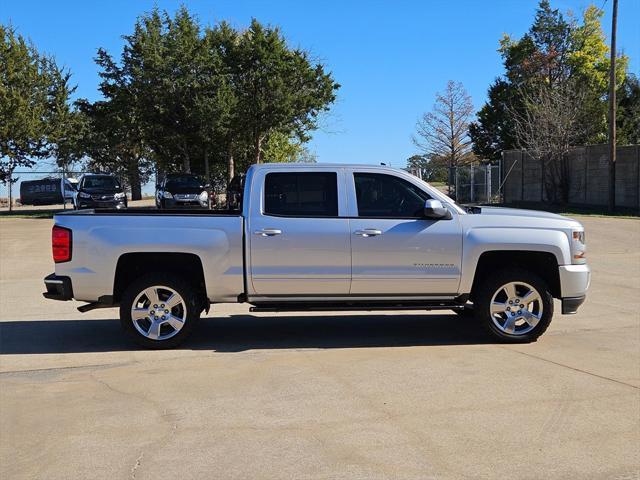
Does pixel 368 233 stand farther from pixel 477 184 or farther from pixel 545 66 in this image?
pixel 545 66

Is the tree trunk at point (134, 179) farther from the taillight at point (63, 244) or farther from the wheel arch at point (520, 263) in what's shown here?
the wheel arch at point (520, 263)

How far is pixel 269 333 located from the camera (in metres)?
7.89

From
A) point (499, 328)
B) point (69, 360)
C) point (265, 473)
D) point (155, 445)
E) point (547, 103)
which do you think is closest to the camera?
point (265, 473)

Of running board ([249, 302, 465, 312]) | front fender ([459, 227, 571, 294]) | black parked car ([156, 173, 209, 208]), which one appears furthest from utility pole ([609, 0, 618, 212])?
running board ([249, 302, 465, 312])

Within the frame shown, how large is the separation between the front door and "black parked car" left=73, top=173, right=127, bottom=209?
70.8 feet

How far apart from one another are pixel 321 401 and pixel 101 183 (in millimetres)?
24272

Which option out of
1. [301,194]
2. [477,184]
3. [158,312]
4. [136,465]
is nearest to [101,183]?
[477,184]

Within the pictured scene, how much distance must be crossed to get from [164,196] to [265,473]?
23.5 meters

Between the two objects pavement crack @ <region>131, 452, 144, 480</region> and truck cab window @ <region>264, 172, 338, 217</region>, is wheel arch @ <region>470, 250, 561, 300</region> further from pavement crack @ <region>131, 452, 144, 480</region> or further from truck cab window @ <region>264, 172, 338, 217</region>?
pavement crack @ <region>131, 452, 144, 480</region>

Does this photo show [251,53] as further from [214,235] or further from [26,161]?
[214,235]

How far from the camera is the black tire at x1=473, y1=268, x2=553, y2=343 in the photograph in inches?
280

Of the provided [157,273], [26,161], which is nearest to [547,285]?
[157,273]

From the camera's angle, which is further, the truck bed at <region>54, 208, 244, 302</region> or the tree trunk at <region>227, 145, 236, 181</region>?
the tree trunk at <region>227, 145, 236, 181</region>

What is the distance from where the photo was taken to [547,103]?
33625 millimetres
